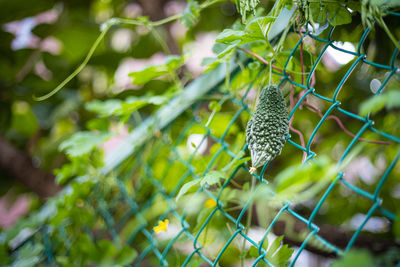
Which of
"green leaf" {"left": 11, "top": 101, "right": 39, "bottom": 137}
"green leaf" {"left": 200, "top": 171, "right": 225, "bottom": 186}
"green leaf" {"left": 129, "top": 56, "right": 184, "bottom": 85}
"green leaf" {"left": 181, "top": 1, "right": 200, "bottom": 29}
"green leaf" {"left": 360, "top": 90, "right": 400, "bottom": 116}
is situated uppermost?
"green leaf" {"left": 181, "top": 1, "right": 200, "bottom": 29}

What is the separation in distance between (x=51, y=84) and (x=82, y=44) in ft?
0.78

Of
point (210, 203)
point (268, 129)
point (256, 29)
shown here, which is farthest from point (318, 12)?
point (210, 203)

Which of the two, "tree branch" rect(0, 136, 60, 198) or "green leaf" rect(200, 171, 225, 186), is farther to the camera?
"tree branch" rect(0, 136, 60, 198)

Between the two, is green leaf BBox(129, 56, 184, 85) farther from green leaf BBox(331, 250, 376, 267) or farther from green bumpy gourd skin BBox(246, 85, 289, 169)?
green leaf BBox(331, 250, 376, 267)

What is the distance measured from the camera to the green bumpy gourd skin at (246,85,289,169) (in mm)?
501

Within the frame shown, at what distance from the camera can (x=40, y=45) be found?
170cm

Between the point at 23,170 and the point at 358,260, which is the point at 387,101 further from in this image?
the point at 23,170

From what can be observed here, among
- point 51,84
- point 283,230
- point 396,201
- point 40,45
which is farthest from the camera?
point 40,45

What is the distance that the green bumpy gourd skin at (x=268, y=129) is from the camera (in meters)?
0.50

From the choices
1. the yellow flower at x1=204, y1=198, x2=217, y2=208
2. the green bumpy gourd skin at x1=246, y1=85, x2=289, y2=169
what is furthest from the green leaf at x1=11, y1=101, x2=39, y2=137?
the green bumpy gourd skin at x1=246, y1=85, x2=289, y2=169

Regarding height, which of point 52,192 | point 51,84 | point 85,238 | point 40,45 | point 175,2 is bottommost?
point 52,192

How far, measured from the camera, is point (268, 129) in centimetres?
50

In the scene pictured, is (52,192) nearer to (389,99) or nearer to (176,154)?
(176,154)

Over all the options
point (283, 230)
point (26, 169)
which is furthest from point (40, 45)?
point (283, 230)
